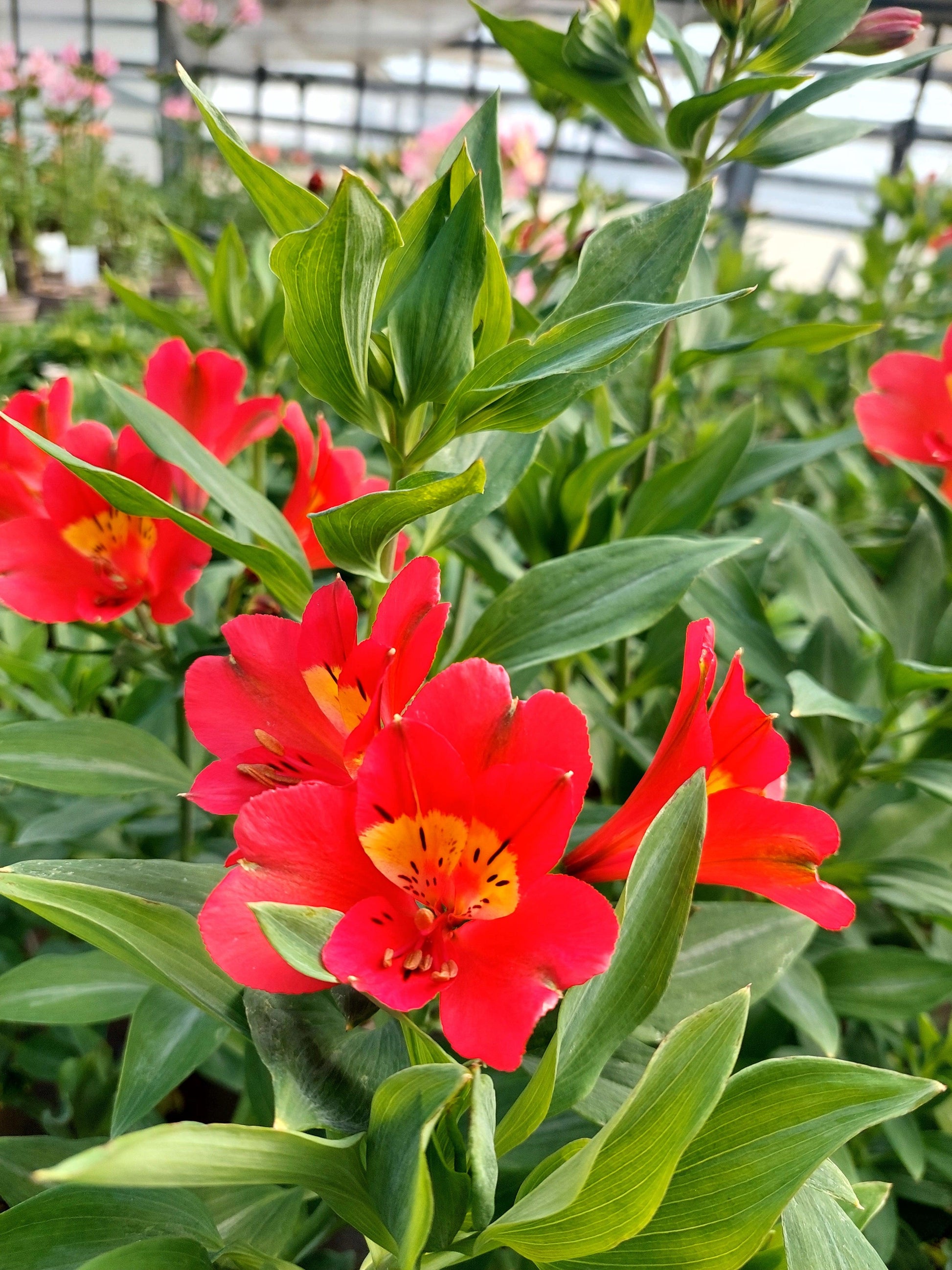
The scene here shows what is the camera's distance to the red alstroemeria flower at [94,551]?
1.64 feet

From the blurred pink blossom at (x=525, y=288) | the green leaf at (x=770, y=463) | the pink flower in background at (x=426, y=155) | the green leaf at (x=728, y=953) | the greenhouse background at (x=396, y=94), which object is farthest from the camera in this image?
the greenhouse background at (x=396, y=94)

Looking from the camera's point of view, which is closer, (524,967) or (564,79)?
(524,967)

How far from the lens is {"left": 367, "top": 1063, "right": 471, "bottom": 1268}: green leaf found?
269 mm

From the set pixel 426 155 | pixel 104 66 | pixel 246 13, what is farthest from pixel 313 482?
pixel 246 13

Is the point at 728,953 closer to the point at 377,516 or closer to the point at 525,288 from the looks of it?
the point at 377,516

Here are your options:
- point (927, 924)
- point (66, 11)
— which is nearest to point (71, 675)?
point (927, 924)

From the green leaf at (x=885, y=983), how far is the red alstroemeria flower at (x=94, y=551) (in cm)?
53

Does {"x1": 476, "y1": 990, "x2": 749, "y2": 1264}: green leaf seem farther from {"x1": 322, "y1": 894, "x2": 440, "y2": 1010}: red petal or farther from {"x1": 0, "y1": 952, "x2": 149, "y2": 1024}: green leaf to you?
{"x1": 0, "y1": 952, "x2": 149, "y2": 1024}: green leaf

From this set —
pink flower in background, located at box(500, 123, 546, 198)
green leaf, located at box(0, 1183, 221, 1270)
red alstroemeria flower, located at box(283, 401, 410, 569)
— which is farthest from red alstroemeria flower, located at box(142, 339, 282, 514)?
pink flower in background, located at box(500, 123, 546, 198)

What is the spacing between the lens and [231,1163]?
27 centimetres

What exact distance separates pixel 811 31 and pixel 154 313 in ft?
1.71

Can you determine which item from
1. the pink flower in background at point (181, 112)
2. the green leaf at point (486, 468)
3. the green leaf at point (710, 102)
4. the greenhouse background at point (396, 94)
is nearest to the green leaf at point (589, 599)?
the green leaf at point (486, 468)

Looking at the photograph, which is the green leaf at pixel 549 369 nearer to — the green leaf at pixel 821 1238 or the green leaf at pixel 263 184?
the green leaf at pixel 263 184

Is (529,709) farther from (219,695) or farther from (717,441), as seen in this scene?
(717,441)
